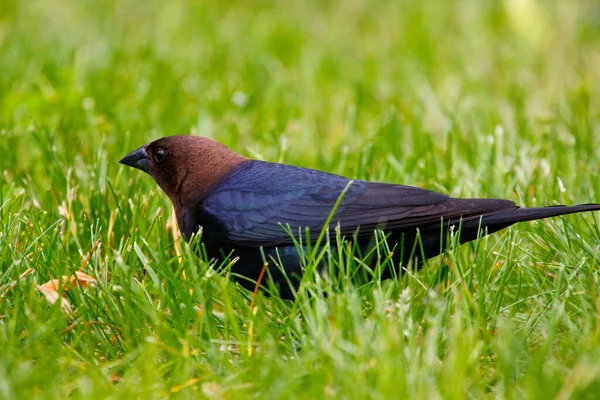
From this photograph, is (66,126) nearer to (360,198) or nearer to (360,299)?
(360,198)

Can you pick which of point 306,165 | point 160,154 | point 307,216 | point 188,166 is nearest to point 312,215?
point 307,216

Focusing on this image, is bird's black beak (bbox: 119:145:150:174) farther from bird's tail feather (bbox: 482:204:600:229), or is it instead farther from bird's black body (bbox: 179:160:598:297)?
bird's tail feather (bbox: 482:204:600:229)

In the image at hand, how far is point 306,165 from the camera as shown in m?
4.84

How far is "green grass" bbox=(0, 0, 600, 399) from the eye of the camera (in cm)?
256

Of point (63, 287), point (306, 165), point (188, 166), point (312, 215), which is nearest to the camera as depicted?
point (63, 287)

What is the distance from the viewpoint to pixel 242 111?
217 inches

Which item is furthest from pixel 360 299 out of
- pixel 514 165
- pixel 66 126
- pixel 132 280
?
pixel 66 126

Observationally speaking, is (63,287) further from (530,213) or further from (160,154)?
(530,213)

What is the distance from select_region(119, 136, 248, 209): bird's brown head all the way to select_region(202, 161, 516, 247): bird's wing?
15cm

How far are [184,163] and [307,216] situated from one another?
2.48 feet

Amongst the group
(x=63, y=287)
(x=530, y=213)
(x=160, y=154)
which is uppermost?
(x=530, y=213)

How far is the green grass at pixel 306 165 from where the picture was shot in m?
2.56

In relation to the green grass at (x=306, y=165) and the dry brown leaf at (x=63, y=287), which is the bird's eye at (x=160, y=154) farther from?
the dry brown leaf at (x=63, y=287)

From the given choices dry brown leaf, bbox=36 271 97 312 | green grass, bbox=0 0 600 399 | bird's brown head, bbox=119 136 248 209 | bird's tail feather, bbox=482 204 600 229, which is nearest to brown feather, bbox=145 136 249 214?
bird's brown head, bbox=119 136 248 209
